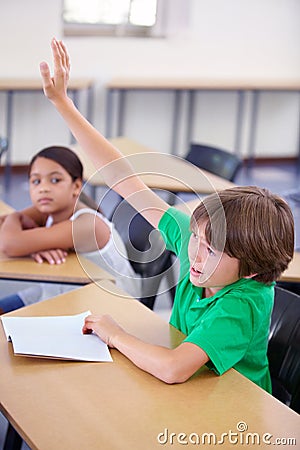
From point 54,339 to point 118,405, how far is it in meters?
0.30

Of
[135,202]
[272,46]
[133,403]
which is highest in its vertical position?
[272,46]

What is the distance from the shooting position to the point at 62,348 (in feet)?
5.58

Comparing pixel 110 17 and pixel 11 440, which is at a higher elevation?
pixel 110 17

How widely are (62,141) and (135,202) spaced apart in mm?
4405

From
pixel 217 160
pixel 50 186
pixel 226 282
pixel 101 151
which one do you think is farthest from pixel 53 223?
pixel 217 160

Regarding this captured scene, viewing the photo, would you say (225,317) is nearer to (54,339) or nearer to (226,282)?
(226,282)

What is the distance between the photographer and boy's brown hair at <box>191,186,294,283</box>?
164 centimetres

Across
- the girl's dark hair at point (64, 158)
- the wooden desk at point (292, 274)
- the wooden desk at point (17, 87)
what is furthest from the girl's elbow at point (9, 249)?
the wooden desk at point (17, 87)

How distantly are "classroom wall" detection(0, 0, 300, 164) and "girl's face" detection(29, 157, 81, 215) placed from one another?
3356 mm

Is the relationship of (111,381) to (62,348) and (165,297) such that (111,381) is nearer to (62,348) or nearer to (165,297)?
(62,348)

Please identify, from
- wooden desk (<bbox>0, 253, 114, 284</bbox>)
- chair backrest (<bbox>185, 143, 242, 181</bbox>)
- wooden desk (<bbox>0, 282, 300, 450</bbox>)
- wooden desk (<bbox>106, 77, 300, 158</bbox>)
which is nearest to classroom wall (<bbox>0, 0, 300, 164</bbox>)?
wooden desk (<bbox>106, 77, 300, 158</bbox>)

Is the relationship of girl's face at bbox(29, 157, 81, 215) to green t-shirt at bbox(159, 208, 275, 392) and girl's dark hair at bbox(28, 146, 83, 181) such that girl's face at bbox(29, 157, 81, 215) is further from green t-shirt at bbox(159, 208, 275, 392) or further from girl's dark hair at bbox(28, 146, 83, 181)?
green t-shirt at bbox(159, 208, 275, 392)

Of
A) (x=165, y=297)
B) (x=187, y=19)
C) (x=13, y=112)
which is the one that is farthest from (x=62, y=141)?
(x=165, y=297)

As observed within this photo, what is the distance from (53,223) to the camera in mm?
2713
